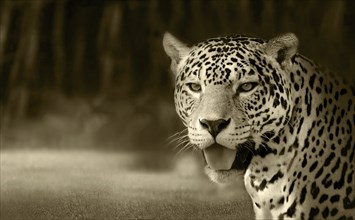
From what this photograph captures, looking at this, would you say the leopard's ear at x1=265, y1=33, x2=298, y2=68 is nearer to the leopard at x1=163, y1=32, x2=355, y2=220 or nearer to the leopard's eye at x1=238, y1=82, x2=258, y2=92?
the leopard at x1=163, y1=32, x2=355, y2=220

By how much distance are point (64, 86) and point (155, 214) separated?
2.72ft

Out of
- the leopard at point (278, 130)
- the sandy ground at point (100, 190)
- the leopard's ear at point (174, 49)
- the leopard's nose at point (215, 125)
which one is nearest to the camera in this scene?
the leopard's nose at point (215, 125)

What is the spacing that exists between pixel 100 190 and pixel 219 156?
886 mm

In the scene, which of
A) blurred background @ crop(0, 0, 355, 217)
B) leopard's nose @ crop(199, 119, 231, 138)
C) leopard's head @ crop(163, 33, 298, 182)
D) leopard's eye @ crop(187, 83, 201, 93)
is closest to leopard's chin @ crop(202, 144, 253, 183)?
leopard's head @ crop(163, 33, 298, 182)

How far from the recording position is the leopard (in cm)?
291

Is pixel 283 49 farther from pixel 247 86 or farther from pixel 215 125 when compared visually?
pixel 215 125

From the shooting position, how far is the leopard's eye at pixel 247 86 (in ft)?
9.64

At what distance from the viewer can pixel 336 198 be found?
9.71ft

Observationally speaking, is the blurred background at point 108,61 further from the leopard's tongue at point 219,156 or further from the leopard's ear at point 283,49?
the leopard's tongue at point 219,156

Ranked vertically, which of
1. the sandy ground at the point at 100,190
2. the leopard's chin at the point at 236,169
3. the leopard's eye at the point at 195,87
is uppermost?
the leopard's eye at the point at 195,87

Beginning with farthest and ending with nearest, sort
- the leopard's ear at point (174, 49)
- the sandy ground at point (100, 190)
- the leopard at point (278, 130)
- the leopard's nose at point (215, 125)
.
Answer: the sandy ground at point (100, 190), the leopard's ear at point (174, 49), the leopard at point (278, 130), the leopard's nose at point (215, 125)

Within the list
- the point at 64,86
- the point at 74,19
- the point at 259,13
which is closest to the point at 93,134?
the point at 64,86

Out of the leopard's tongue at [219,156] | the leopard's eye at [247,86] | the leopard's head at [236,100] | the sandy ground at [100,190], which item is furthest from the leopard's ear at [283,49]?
the sandy ground at [100,190]

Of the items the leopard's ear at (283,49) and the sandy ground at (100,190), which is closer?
the leopard's ear at (283,49)
